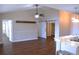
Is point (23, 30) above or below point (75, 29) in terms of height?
below

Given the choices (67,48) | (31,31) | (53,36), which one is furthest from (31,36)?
(67,48)

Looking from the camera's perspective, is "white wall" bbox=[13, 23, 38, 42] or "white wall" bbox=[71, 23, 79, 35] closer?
"white wall" bbox=[71, 23, 79, 35]

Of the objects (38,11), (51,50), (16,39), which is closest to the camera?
(51,50)

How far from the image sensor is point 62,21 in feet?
10.2

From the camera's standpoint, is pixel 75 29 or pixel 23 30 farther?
pixel 23 30

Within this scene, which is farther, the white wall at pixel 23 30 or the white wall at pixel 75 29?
the white wall at pixel 23 30

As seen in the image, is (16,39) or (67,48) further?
(16,39)
